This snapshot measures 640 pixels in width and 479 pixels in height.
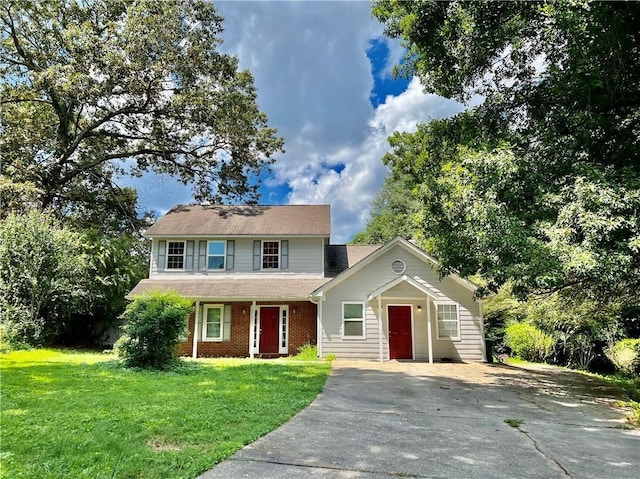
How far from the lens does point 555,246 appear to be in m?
7.43

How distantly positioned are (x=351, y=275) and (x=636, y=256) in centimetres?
966

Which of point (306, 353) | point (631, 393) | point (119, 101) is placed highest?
point (119, 101)

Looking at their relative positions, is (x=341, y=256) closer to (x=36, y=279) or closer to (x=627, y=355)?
(x=627, y=355)

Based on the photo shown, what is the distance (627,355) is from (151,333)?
14.6 metres

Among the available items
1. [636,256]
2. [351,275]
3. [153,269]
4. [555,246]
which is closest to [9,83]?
[153,269]

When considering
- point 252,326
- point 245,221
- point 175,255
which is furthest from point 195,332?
point 245,221

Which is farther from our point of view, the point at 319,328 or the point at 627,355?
the point at 319,328

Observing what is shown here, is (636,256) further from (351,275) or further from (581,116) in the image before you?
(351,275)

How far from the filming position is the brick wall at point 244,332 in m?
16.9

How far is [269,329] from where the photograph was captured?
17.3 metres

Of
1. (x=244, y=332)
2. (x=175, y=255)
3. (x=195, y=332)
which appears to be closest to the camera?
(x=195, y=332)

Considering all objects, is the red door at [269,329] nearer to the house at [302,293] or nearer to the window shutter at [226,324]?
the house at [302,293]

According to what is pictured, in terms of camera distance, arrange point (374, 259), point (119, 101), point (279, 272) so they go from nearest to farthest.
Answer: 1. point (374, 259)
2. point (279, 272)
3. point (119, 101)

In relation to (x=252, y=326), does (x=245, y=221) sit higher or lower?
higher
